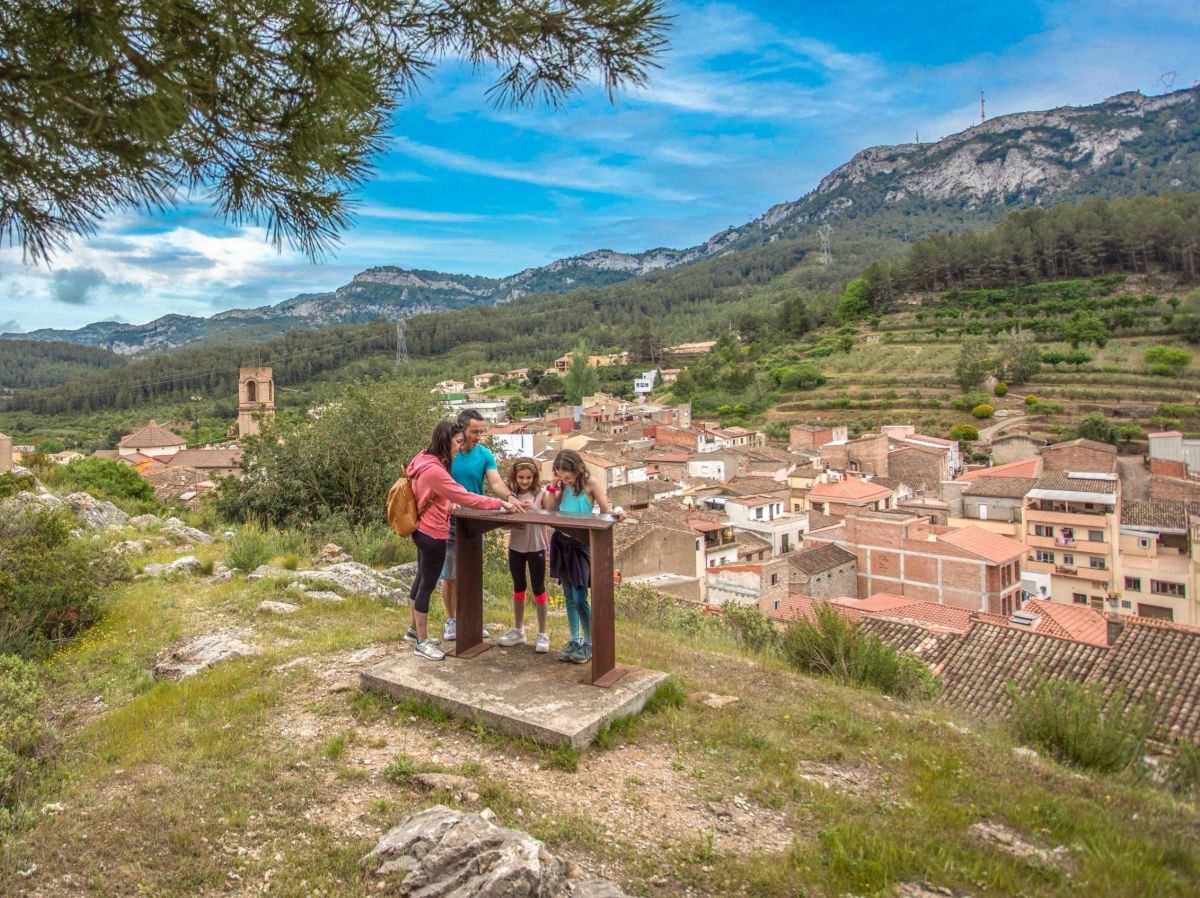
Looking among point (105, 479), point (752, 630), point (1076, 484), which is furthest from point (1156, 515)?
point (105, 479)

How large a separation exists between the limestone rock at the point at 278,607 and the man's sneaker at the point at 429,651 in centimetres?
228

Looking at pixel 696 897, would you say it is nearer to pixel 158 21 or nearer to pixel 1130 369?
pixel 158 21

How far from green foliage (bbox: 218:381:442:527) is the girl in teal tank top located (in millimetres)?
7368

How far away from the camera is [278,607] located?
6.27m

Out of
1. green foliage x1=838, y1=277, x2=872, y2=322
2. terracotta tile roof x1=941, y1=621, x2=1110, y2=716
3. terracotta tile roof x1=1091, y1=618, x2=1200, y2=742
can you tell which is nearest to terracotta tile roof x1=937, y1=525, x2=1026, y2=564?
terracotta tile roof x1=1091, y1=618, x2=1200, y2=742

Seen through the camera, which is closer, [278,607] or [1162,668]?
[278,607]

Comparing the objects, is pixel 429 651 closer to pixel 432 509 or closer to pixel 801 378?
pixel 432 509

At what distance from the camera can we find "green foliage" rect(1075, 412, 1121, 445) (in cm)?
3719

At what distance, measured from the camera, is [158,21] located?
94.3 inches

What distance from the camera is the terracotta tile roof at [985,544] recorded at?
2109cm

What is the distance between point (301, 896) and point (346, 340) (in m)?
103

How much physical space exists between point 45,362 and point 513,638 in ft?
417

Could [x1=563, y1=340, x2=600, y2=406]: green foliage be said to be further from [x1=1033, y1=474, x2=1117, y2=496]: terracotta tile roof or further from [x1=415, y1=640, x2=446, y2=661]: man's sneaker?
[x1=415, y1=640, x2=446, y2=661]: man's sneaker

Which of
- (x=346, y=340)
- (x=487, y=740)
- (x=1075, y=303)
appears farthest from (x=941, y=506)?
(x=346, y=340)
